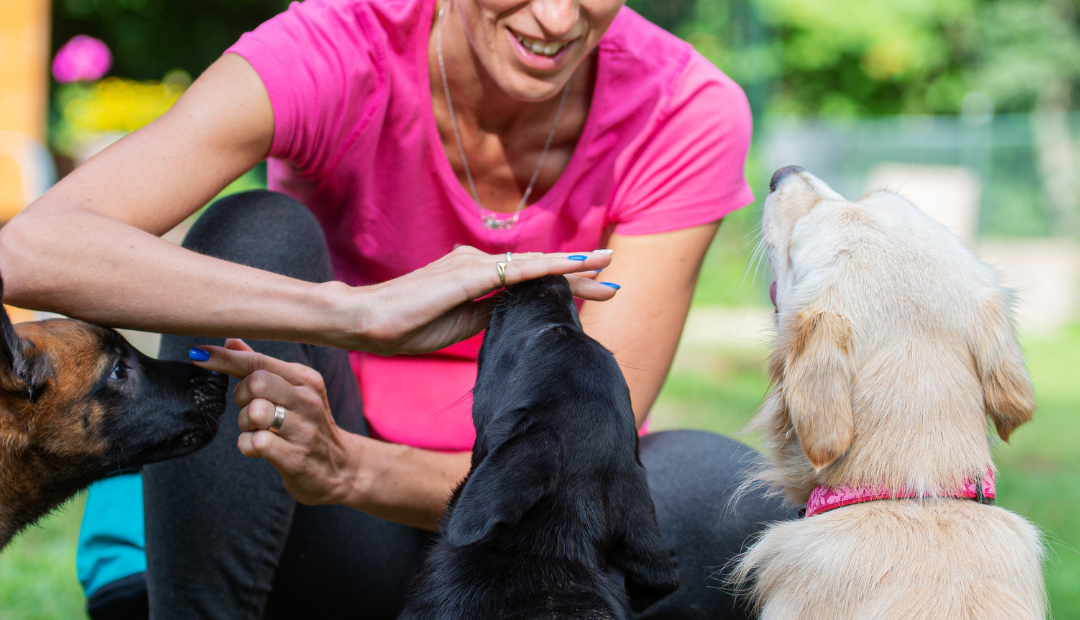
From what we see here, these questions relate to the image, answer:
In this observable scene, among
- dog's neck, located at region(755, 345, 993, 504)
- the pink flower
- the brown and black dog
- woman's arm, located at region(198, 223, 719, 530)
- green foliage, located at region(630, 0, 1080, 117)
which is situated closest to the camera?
dog's neck, located at region(755, 345, 993, 504)

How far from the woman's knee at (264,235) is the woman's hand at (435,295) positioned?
58 centimetres

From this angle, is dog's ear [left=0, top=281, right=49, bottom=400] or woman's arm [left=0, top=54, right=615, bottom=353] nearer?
woman's arm [left=0, top=54, right=615, bottom=353]

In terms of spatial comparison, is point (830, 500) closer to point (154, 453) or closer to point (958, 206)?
point (154, 453)

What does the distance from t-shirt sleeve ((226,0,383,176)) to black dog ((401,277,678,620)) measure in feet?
2.87

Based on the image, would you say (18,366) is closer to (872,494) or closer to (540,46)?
(540,46)

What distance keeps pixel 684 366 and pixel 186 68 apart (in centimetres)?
1082

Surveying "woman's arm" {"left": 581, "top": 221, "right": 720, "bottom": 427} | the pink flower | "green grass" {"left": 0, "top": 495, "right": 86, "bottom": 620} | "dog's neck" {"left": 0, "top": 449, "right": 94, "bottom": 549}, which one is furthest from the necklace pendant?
the pink flower

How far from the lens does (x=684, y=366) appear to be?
824cm

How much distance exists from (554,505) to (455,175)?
128 cm

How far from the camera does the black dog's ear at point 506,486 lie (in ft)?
5.44

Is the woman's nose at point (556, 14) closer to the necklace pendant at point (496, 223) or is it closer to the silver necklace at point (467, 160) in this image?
the silver necklace at point (467, 160)

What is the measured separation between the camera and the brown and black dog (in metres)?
2.28

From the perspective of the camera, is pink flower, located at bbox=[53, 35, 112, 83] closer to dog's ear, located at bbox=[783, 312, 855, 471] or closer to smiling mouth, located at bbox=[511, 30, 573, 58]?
smiling mouth, located at bbox=[511, 30, 573, 58]

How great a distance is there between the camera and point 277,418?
2086 millimetres
